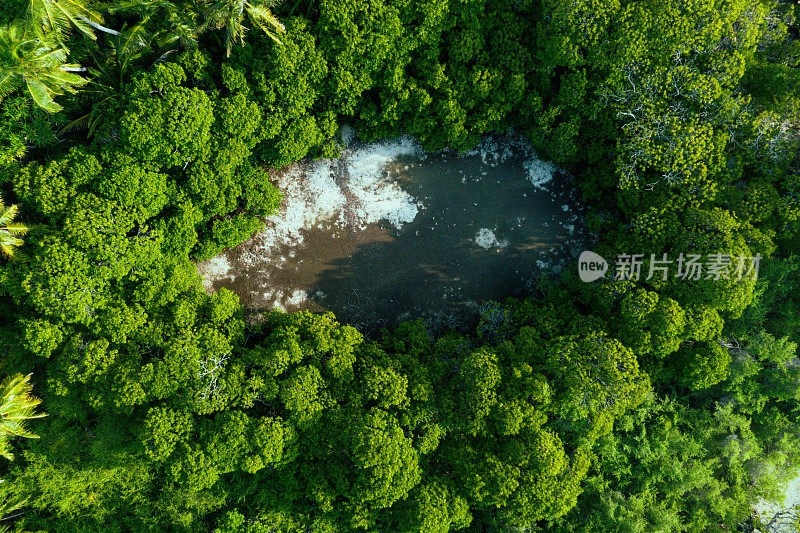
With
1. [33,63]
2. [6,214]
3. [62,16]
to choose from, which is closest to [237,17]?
[62,16]

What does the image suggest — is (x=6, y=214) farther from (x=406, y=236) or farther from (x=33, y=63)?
(x=406, y=236)

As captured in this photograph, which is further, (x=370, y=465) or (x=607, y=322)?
(x=607, y=322)

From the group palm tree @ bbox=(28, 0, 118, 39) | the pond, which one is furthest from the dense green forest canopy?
the pond

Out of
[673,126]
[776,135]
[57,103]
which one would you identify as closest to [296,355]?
[57,103]

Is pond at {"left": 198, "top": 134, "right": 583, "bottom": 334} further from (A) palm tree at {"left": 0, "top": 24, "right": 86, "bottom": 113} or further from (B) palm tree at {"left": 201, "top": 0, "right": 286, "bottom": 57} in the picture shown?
(A) palm tree at {"left": 0, "top": 24, "right": 86, "bottom": 113}

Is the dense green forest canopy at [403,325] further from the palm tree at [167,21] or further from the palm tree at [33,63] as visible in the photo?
the palm tree at [33,63]

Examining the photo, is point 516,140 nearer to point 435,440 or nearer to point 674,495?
point 435,440

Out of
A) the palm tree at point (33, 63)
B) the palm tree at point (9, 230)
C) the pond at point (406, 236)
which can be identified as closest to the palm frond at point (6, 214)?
the palm tree at point (9, 230)
